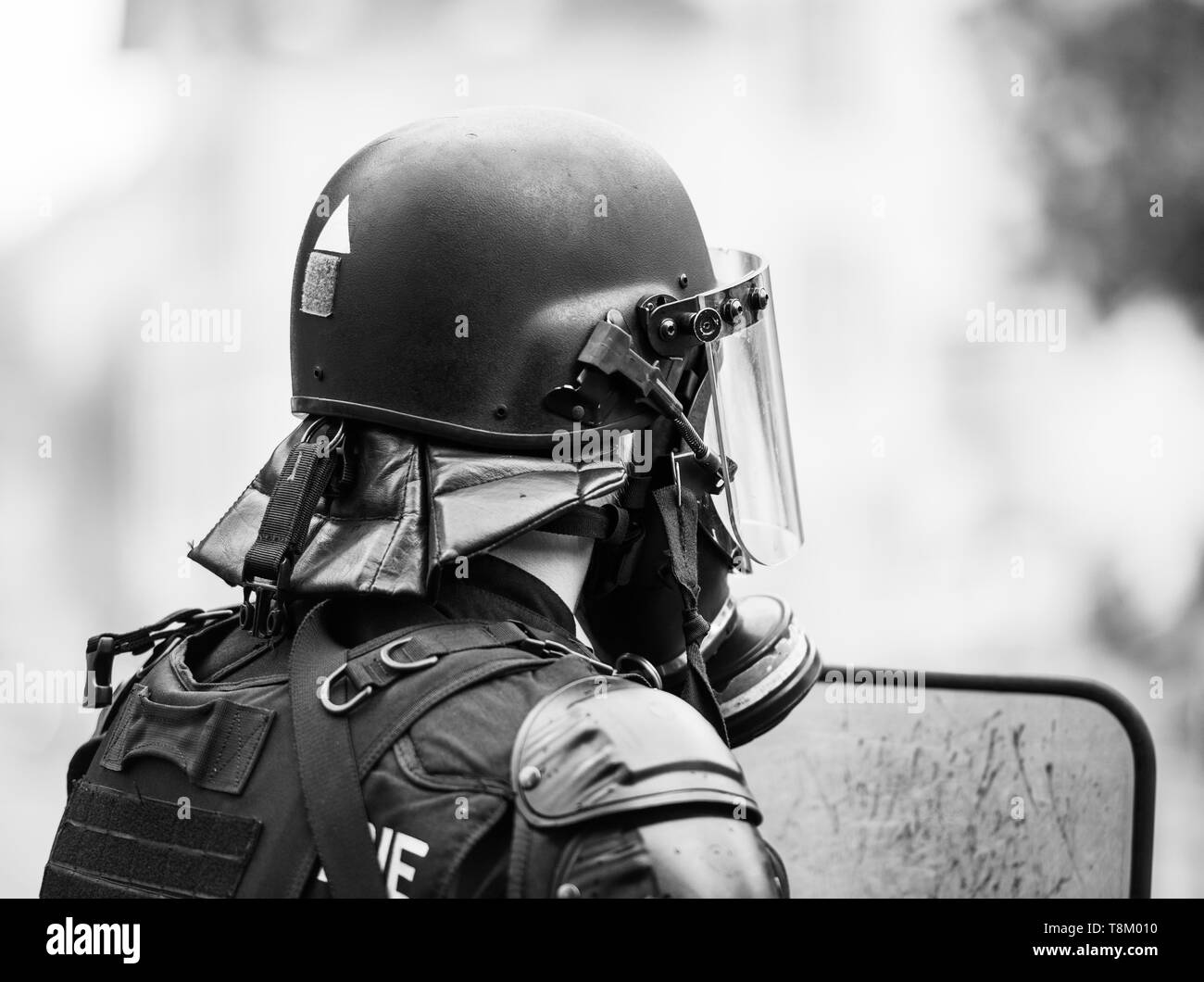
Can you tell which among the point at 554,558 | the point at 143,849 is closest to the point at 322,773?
the point at 143,849

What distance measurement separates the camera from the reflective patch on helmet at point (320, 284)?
185 cm

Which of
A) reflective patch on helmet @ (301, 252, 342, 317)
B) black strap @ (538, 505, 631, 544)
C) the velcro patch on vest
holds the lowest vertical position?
the velcro patch on vest

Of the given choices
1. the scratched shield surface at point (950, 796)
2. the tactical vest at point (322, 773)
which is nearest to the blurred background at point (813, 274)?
the scratched shield surface at point (950, 796)

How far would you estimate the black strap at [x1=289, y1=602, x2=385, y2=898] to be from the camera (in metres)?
1.47

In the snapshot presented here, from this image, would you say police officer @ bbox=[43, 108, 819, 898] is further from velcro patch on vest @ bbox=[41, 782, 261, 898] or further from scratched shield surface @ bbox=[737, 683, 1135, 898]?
scratched shield surface @ bbox=[737, 683, 1135, 898]

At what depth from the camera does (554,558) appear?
6.05 feet

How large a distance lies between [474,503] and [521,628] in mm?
168

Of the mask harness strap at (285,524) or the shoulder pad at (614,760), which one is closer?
the shoulder pad at (614,760)

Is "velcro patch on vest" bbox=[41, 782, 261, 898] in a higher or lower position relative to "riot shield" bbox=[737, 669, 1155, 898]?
higher

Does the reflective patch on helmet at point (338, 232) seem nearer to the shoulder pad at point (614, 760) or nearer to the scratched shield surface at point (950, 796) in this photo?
the shoulder pad at point (614, 760)

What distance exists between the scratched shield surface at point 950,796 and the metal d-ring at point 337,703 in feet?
4.77

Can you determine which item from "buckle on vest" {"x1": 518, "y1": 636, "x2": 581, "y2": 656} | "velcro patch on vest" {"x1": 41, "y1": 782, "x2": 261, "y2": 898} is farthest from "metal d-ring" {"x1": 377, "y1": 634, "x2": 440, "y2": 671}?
"velcro patch on vest" {"x1": 41, "y1": 782, "x2": 261, "y2": 898}

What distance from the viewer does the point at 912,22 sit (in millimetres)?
5172
